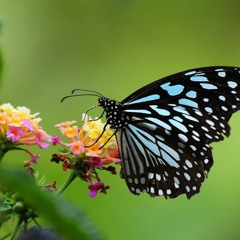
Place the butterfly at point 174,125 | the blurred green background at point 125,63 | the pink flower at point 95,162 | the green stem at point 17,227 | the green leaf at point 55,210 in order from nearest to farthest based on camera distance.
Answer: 1. the green leaf at point 55,210
2. the green stem at point 17,227
3. the pink flower at point 95,162
4. the butterfly at point 174,125
5. the blurred green background at point 125,63

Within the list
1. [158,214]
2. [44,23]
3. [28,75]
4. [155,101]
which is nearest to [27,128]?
[155,101]

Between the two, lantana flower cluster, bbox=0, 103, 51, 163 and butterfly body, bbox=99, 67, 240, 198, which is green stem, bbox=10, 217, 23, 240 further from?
butterfly body, bbox=99, 67, 240, 198

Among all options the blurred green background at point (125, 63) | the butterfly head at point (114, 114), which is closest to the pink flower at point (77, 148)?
the butterfly head at point (114, 114)

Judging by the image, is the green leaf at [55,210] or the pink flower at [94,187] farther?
the pink flower at [94,187]

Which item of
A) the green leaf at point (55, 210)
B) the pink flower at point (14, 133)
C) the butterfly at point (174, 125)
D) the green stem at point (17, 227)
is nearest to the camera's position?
the green leaf at point (55, 210)

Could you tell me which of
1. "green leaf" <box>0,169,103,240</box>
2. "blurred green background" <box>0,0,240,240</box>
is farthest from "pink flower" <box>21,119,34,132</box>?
"blurred green background" <box>0,0,240,240</box>

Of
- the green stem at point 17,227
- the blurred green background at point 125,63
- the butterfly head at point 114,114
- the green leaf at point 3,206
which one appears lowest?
the green stem at point 17,227

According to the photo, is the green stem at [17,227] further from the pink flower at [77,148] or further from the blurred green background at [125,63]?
the blurred green background at [125,63]

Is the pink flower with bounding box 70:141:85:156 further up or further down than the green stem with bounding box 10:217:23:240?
further up
